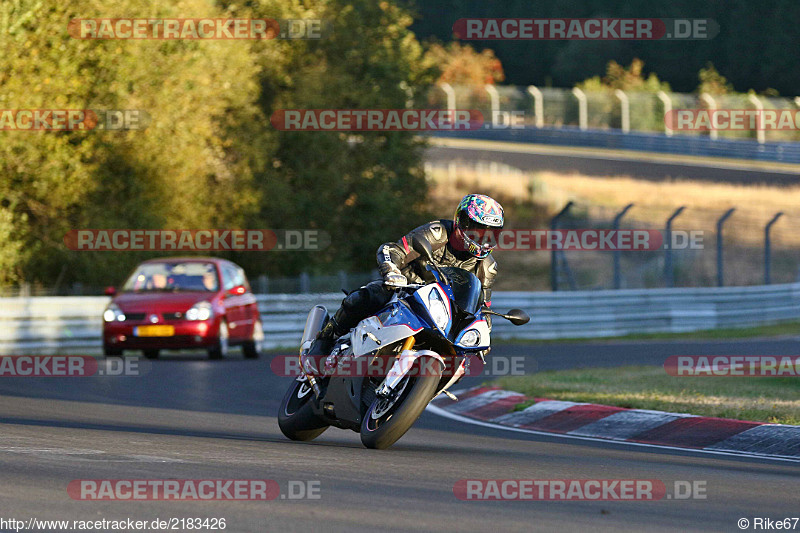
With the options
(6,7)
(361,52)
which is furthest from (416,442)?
(361,52)

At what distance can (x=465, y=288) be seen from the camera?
9.99 m

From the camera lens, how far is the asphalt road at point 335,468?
7078 millimetres

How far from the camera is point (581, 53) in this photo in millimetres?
85750

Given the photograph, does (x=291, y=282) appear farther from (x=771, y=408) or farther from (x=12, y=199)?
(x=771, y=408)

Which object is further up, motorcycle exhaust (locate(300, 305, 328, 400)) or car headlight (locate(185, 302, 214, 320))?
motorcycle exhaust (locate(300, 305, 328, 400))

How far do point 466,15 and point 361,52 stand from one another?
162ft

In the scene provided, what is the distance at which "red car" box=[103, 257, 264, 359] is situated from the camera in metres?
21.2

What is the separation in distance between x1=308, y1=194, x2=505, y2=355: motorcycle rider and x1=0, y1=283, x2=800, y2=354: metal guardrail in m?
14.3
